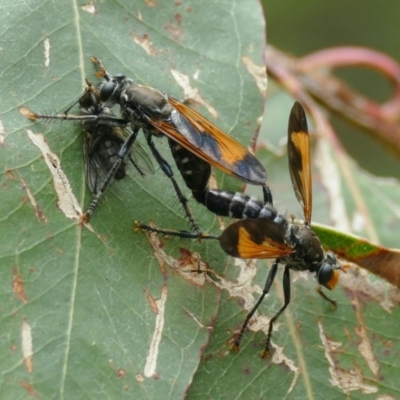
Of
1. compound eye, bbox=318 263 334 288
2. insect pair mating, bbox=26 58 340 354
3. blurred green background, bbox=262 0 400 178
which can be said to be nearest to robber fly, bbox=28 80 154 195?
insect pair mating, bbox=26 58 340 354

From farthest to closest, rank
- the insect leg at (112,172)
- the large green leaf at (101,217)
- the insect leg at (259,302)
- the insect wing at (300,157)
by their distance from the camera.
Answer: the insect wing at (300,157) < the insect leg at (259,302) < the insect leg at (112,172) < the large green leaf at (101,217)

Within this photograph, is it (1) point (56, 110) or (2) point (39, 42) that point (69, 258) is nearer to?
(1) point (56, 110)

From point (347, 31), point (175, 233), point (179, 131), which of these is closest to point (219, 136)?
point (179, 131)

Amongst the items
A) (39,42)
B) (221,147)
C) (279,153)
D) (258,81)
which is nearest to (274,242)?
(221,147)

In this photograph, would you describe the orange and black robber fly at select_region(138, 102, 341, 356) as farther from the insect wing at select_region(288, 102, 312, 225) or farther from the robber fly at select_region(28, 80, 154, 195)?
the robber fly at select_region(28, 80, 154, 195)

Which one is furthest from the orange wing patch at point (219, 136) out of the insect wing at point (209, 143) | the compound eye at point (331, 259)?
the compound eye at point (331, 259)

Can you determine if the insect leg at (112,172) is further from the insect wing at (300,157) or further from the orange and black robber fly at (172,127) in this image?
the insect wing at (300,157)
